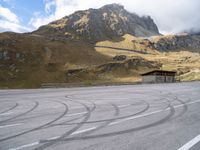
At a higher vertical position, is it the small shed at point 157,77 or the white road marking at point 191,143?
the small shed at point 157,77

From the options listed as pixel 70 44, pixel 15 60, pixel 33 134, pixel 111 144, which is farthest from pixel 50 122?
pixel 70 44

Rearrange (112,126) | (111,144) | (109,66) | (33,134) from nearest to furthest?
1. (111,144)
2. (33,134)
3. (112,126)
4. (109,66)

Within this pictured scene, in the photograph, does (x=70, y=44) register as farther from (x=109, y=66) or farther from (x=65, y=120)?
(x=65, y=120)

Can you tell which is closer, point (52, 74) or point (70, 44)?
point (52, 74)

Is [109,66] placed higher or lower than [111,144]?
higher

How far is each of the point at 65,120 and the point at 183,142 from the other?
4.55 m

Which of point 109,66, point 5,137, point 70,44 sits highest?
point 70,44

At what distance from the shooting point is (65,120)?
10500 millimetres

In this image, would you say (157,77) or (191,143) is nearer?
(191,143)

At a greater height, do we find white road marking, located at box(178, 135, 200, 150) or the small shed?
the small shed

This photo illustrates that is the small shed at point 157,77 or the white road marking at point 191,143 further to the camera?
the small shed at point 157,77

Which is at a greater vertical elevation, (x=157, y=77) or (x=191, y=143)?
(x=157, y=77)

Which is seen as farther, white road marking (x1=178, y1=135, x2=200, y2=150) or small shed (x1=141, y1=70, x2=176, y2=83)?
small shed (x1=141, y1=70, x2=176, y2=83)

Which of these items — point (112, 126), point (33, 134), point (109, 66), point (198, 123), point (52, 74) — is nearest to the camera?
point (33, 134)
